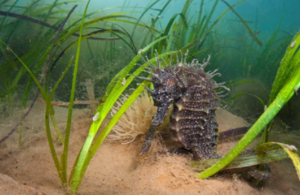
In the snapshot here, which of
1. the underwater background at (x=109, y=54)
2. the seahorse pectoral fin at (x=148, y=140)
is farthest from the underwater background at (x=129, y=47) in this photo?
the seahorse pectoral fin at (x=148, y=140)

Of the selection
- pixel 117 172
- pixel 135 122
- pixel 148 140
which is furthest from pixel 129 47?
pixel 117 172

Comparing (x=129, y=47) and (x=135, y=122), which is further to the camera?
(x=129, y=47)

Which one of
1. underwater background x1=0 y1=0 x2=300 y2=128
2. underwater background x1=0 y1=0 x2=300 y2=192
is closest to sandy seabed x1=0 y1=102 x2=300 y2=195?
underwater background x1=0 y1=0 x2=300 y2=192

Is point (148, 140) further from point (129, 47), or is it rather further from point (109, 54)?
point (109, 54)

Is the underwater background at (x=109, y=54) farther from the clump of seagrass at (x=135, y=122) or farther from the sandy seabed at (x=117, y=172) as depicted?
the clump of seagrass at (x=135, y=122)

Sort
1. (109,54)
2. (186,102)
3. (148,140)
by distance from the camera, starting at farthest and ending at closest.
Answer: (109,54), (148,140), (186,102)
